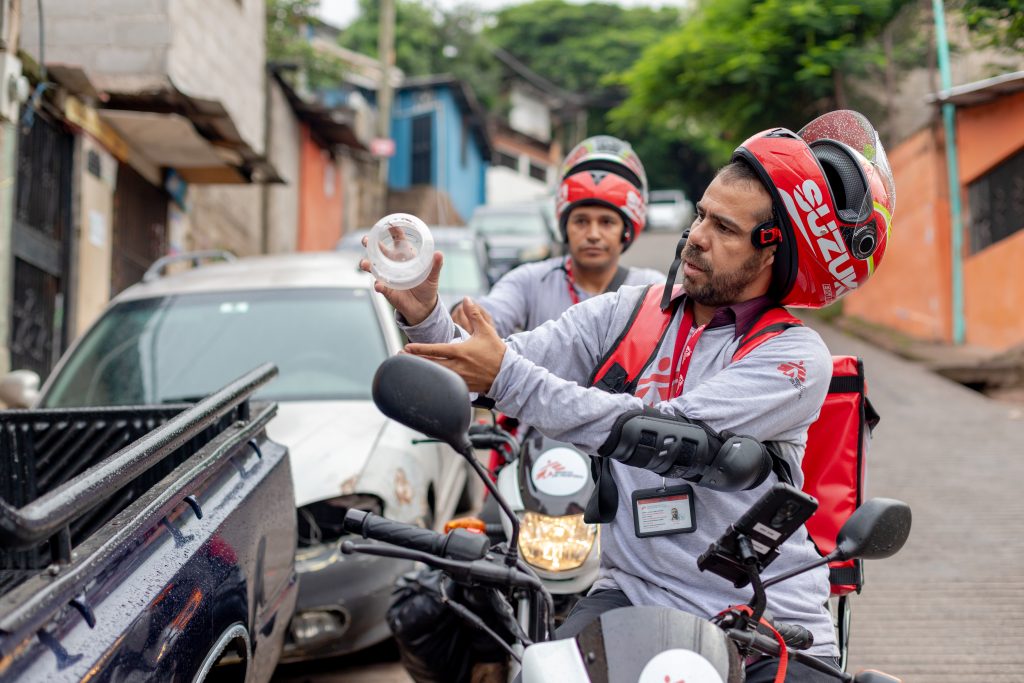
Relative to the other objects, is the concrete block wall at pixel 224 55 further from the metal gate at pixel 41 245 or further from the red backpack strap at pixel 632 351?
the red backpack strap at pixel 632 351

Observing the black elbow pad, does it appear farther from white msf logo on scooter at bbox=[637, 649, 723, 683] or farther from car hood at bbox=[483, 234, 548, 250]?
car hood at bbox=[483, 234, 548, 250]

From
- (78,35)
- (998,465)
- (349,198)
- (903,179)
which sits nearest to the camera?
(998,465)

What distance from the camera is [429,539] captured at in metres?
2.00

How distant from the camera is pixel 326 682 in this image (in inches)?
174

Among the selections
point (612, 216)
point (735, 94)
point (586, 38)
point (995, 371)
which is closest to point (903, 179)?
point (735, 94)

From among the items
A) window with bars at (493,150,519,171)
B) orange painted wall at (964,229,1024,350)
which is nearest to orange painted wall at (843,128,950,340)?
orange painted wall at (964,229,1024,350)

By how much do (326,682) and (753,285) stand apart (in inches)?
114

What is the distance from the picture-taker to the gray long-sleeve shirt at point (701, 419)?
6.88 ft

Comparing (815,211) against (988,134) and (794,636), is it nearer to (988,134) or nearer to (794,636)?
(794,636)

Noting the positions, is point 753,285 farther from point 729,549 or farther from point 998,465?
point 998,465

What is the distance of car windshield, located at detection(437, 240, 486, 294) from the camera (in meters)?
9.56

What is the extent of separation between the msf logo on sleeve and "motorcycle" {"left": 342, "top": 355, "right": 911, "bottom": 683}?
638 millimetres

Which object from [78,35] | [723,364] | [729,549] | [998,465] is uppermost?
[78,35]

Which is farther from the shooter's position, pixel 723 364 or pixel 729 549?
pixel 723 364
